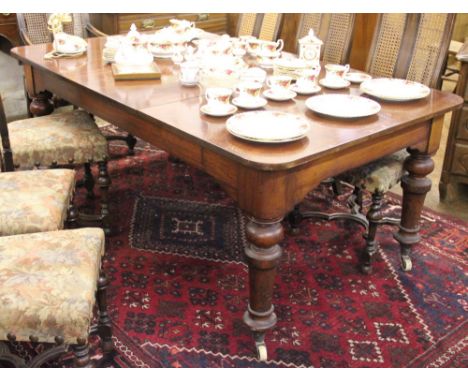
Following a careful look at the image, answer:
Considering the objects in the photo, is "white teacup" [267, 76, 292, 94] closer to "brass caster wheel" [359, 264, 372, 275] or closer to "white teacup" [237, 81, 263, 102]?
"white teacup" [237, 81, 263, 102]

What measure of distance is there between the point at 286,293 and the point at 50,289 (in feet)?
3.58

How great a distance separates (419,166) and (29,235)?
1497 millimetres

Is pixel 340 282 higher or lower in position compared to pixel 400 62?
lower

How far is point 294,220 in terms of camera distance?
2.74 meters

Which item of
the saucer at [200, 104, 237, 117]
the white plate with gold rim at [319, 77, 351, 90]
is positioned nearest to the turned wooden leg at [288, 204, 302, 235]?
the white plate with gold rim at [319, 77, 351, 90]

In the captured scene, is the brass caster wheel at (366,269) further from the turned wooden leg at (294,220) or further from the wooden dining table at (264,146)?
the turned wooden leg at (294,220)

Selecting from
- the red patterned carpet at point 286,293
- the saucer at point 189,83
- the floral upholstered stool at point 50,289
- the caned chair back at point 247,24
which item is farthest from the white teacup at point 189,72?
the caned chair back at point 247,24

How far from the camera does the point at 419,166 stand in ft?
7.45

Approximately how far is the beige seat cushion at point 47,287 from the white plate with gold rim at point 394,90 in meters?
1.23

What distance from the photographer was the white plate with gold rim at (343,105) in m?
1.98

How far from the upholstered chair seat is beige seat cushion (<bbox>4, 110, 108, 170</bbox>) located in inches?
44.3
